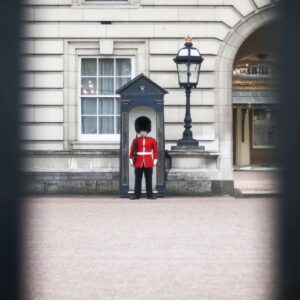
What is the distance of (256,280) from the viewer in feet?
19.0

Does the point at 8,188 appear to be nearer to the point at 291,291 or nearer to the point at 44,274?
the point at 291,291

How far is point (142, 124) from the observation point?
49.5 feet

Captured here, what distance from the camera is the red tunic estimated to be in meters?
14.8

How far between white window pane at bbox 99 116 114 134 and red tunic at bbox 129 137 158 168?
72.3 inches

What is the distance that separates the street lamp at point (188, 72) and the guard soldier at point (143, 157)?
98 centimetres

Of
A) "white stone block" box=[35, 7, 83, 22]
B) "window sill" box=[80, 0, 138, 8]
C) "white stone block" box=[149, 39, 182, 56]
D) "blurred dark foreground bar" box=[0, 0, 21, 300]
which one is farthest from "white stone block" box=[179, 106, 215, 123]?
"blurred dark foreground bar" box=[0, 0, 21, 300]

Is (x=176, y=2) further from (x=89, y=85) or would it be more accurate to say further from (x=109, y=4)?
(x=89, y=85)

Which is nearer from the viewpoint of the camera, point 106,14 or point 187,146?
point 187,146

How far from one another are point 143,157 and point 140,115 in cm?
83

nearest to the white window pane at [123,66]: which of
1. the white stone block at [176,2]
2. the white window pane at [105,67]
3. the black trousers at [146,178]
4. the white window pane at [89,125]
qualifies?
the white window pane at [105,67]

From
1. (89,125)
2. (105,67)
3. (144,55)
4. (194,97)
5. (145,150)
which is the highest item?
(144,55)

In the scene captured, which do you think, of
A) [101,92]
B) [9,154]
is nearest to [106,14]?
[101,92]

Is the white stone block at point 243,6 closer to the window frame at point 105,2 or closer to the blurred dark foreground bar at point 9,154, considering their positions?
the window frame at point 105,2

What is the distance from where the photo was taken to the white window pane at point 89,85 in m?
16.8
